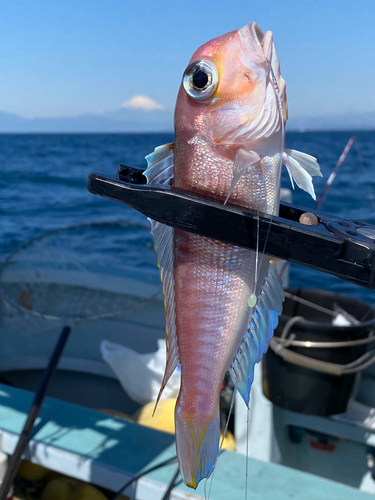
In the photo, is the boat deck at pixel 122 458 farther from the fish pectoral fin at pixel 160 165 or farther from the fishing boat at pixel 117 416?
the fish pectoral fin at pixel 160 165

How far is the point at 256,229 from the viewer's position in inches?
27.6

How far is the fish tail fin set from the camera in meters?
0.72

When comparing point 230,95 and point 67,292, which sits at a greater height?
point 230,95

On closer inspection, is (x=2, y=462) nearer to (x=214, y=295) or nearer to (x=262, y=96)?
(x=214, y=295)

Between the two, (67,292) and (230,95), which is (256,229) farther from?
(67,292)

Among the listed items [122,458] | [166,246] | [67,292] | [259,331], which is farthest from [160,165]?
[67,292]

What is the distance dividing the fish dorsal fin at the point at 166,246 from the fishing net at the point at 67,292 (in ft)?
7.01

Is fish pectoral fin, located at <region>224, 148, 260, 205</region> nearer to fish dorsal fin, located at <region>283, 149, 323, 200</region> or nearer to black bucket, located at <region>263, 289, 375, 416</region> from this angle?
fish dorsal fin, located at <region>283, 149, 323, 200</region>

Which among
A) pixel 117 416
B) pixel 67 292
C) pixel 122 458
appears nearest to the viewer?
pixel 122 458

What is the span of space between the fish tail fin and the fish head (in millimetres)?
515

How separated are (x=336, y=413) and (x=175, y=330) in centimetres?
211

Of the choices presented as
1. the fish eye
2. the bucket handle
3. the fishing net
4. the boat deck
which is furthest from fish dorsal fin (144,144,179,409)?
the fishing net

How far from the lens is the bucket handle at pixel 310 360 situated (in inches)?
94.3

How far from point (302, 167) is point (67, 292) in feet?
9.70
